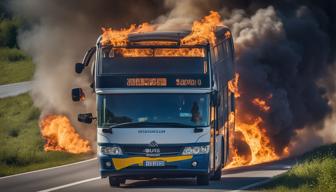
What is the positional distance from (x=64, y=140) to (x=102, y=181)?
38.3 feet

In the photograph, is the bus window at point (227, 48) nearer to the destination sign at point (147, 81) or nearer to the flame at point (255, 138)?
the flame at point (255, 138)

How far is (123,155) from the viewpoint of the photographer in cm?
2709

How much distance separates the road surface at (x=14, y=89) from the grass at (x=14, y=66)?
216 centimetres

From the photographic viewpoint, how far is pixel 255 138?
1528 inches

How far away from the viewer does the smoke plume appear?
4112cm

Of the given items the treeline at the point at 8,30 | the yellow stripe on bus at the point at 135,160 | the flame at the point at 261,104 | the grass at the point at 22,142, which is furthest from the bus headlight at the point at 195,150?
the treeline at the point at 8,30

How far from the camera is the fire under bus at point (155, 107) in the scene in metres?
27.1

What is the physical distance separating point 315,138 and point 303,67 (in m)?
3.73

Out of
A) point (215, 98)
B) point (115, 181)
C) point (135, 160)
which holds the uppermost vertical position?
point (215, 98)

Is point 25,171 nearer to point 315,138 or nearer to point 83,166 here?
point 83,166

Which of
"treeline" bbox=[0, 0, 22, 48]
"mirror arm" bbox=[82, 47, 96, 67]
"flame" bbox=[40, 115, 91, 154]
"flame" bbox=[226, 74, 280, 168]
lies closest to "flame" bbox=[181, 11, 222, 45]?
"mirror arm" bbox=[82, 47, 96, 67]

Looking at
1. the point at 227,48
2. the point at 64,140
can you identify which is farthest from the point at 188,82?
the point at 64,140

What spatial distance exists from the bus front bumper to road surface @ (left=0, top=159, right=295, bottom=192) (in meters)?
Result: 0.41

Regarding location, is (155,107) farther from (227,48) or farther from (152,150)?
(227,48)
